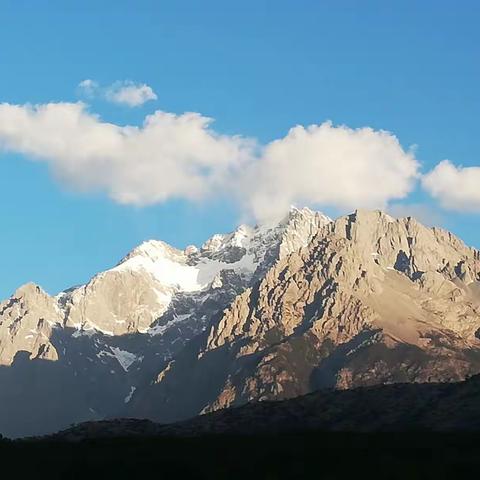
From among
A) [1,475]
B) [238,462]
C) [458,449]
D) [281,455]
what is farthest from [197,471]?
[458,449]

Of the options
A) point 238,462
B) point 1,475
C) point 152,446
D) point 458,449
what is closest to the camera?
point 1,475

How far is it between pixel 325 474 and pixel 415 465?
17872 millimetres

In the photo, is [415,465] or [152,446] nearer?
[415,465]

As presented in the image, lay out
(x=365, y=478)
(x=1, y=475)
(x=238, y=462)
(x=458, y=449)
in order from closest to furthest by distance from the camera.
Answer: (x=365, y=478), (x=1, y=475), (x=238, y=462), (x=458, y=449)

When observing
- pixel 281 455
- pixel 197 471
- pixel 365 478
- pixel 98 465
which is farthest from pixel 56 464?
pixel 365 478

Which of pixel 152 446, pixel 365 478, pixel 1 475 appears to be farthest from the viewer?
pixel 152 446

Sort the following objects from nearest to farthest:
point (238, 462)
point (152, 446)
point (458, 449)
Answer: point (238, 462) → point (458, 449) → point (152, 446)

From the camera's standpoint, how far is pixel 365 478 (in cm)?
14825

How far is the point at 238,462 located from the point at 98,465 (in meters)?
25.2

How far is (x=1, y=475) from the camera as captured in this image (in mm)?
159125

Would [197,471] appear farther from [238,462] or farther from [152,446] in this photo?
[152,446]

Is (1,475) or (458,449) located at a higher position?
(458,449)

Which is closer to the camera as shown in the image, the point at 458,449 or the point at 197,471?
the point at 197,471

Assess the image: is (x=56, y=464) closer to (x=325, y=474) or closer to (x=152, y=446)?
(x=152, y=446)
